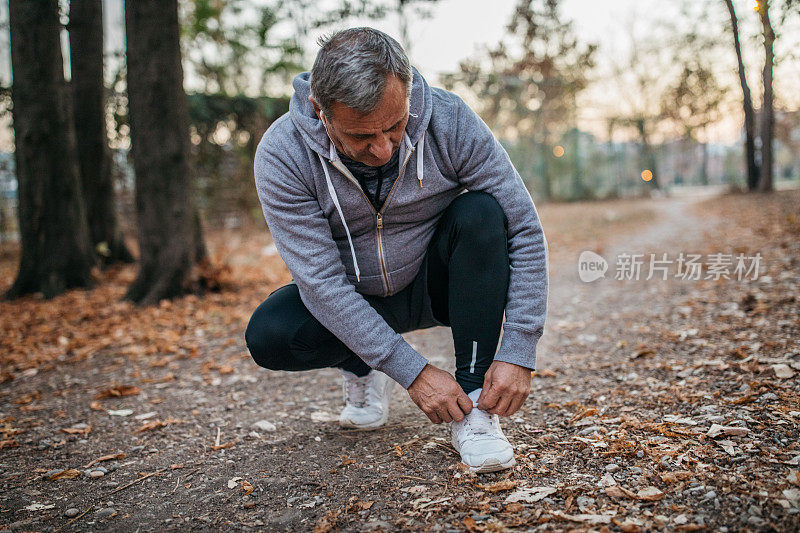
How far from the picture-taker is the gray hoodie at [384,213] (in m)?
1.59

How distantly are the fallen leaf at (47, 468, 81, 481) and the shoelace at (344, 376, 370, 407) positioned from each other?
2.93 ft

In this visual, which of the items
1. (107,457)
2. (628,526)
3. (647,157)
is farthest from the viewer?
(647,157)

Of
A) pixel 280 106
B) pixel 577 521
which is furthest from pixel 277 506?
pixel 280 106

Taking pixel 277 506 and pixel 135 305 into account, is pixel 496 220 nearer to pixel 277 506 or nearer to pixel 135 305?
pixel 277 506

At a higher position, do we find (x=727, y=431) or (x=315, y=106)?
(x=315, y=106)

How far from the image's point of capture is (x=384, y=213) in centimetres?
172

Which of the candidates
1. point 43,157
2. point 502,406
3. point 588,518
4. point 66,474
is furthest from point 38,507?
point 43,157

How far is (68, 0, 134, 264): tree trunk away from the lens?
22.4ft

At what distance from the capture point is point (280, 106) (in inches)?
436

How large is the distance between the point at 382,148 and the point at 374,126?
65 millimetres

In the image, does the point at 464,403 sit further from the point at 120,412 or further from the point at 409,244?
the point at 120,412

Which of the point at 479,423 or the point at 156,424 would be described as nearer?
the point at 479,423

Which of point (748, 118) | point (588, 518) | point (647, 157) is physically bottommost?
point (588, 518)

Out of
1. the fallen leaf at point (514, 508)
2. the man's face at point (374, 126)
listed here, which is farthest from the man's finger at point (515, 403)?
the man's face at point (374, 126)
